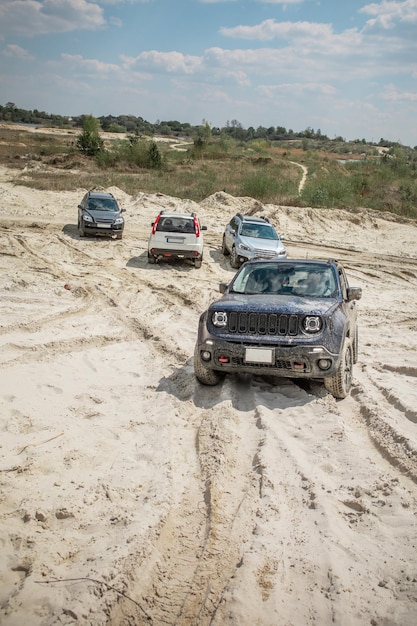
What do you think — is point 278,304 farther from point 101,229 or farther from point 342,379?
point 101,229

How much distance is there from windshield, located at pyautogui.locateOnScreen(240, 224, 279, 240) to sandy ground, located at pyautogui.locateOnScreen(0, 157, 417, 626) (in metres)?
8.15

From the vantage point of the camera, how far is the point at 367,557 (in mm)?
3943

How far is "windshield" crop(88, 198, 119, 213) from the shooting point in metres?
20.8

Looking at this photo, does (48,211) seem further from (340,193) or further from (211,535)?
(211,535)

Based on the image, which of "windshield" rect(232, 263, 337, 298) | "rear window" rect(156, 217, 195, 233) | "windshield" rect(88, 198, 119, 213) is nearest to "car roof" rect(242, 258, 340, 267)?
"windshield" rect(232, 263, 337, 298)

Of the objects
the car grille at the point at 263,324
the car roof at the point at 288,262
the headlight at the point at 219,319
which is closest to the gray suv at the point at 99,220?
the car roof at the point at 288,262

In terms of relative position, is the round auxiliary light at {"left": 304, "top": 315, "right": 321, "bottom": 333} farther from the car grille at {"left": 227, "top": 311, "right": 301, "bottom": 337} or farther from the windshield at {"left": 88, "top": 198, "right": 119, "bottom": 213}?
the windshield at {"left": 88, "top": 198, "right": 119, "bottom": 213}

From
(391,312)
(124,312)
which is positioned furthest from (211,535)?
(391,312)

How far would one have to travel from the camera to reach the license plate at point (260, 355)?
6609 millimetres

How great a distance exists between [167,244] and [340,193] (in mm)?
18293

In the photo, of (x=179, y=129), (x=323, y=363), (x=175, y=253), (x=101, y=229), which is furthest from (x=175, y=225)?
(x=179, y=129)

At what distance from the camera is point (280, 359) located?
660cm

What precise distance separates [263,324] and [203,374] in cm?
111

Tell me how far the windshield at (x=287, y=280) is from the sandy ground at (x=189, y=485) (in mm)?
1330
